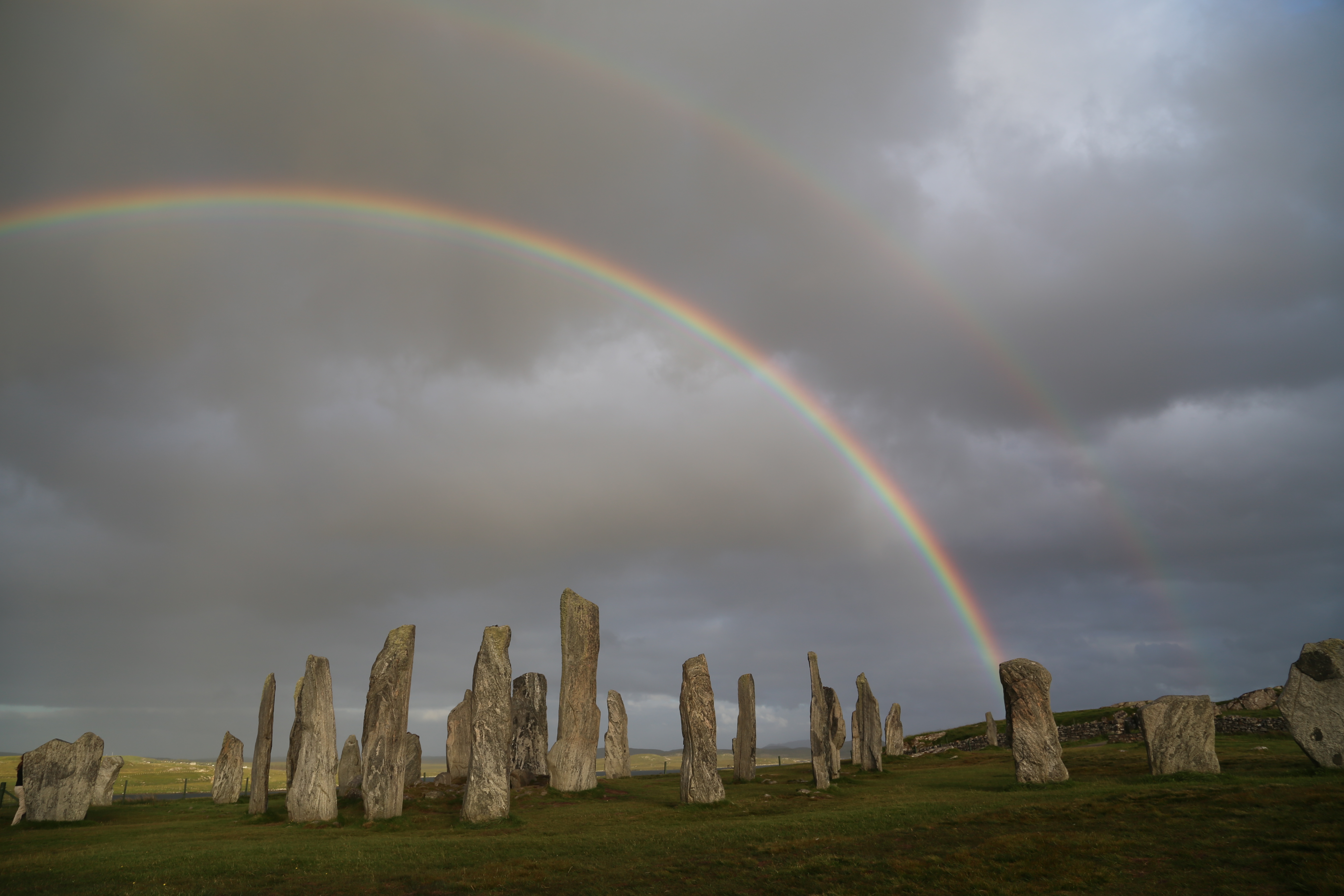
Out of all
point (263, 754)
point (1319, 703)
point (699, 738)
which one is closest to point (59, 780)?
point (263, 754)

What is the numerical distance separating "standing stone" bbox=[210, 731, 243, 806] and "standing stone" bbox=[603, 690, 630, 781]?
1742 cm

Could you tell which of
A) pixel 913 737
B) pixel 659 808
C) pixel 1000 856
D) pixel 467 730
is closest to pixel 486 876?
pixel 1000 856

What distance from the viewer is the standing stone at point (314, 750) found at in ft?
78.5

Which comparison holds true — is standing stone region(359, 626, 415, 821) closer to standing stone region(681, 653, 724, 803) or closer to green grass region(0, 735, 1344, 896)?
green grass region(0, 735, 1344, 896)

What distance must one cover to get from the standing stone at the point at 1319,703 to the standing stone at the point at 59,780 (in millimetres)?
38509

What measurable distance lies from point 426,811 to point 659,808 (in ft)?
24.9

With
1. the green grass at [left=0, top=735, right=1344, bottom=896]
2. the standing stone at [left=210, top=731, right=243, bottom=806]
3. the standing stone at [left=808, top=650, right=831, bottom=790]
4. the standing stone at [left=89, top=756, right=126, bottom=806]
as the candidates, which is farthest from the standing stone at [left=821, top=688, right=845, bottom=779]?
the standing stone at [left=89, top=756, right=126, bottom=806]

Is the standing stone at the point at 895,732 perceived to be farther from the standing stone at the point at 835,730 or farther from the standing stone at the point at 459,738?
the standing stone at the point at 459,738

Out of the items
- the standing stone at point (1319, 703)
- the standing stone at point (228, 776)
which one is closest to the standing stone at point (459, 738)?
the standing stone at point (228, 776)

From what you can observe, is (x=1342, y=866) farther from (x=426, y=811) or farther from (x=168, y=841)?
(x=168, y=841)

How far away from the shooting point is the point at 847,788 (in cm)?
2816

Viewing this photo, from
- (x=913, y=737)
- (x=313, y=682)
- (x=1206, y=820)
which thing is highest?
(x=313, y=682)

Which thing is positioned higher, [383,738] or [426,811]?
[383,738]

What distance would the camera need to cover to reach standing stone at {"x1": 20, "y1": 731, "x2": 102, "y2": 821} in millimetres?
25922
